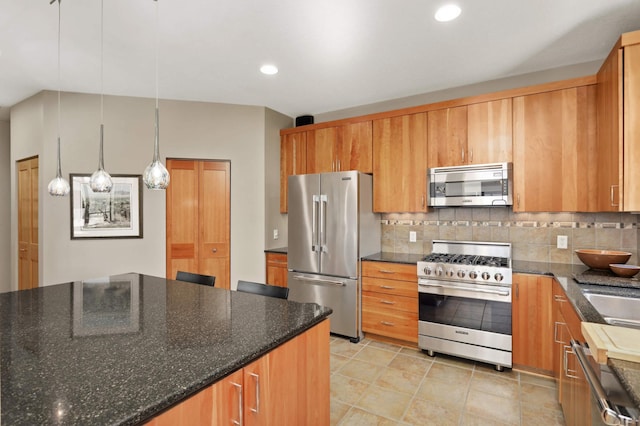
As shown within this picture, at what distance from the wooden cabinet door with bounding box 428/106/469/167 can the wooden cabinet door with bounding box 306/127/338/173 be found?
112 centimetres

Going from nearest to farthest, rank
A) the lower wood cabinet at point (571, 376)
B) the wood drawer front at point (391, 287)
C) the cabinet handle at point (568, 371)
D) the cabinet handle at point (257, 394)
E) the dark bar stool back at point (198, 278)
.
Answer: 1. the cabinet handle at point (257, 394)
2. the lower wood cabinet at point (571, 376)
3. the cabinet handle at point (568, 371)
4. the dark bar stool back at point (198, 278)
5. the wood drawer front at point (391, 287)

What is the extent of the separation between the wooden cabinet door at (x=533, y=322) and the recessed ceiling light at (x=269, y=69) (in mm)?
2778

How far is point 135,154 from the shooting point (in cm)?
378

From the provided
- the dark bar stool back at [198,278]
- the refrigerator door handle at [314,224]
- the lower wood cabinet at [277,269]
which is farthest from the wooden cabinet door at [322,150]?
the dark bar stool back at [198,278]

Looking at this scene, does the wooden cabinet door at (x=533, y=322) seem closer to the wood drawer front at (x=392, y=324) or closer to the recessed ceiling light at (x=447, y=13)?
the wood drawer front at (x=392, y=324)

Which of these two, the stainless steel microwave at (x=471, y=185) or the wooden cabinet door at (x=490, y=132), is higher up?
the wooden cabinet door at (x=490, y=132)

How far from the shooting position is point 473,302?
2.85m

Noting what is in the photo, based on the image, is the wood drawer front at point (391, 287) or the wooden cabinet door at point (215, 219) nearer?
the wood drawer front at point (391, 287)

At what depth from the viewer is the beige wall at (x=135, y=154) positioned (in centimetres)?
358

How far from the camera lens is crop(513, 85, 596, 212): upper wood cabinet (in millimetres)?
2697

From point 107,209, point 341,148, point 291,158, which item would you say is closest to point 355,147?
point 341,148

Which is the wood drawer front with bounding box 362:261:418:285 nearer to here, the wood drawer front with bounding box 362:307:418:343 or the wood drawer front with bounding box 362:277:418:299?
the wood drawer front with bounding box 362:277:418:299

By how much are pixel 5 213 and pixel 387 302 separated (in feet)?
18.0

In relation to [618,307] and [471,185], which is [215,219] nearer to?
[471,185]
